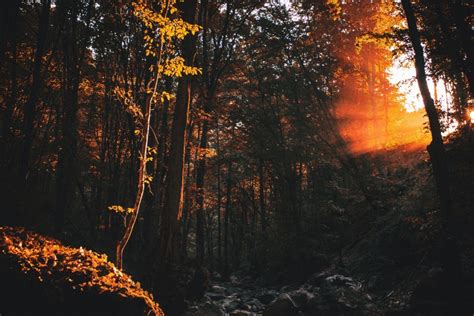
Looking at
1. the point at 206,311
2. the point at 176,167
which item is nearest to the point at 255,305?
the point at 206,311

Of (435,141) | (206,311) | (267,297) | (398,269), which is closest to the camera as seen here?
(435,141)

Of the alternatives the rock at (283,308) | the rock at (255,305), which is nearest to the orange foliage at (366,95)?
the rock at (255,305)

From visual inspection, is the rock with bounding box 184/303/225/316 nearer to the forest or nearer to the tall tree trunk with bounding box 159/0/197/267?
the forest

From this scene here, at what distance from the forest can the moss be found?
0.02m

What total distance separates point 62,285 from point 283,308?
7.87 meters

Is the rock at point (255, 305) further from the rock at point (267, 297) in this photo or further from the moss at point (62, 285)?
the moss at point (62, 285)

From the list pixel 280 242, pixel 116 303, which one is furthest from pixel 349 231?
pixel 116 303

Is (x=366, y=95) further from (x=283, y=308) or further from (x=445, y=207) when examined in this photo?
(x=283, y=308)

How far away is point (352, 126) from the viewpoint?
23359mm

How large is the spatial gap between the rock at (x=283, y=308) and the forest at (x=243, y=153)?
0.14 ft

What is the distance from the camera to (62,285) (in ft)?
12.2

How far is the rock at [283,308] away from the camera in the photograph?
33.2 ft

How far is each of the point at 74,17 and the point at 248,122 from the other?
12.0 meters

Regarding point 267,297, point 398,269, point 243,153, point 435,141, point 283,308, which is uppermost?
point 243,153
